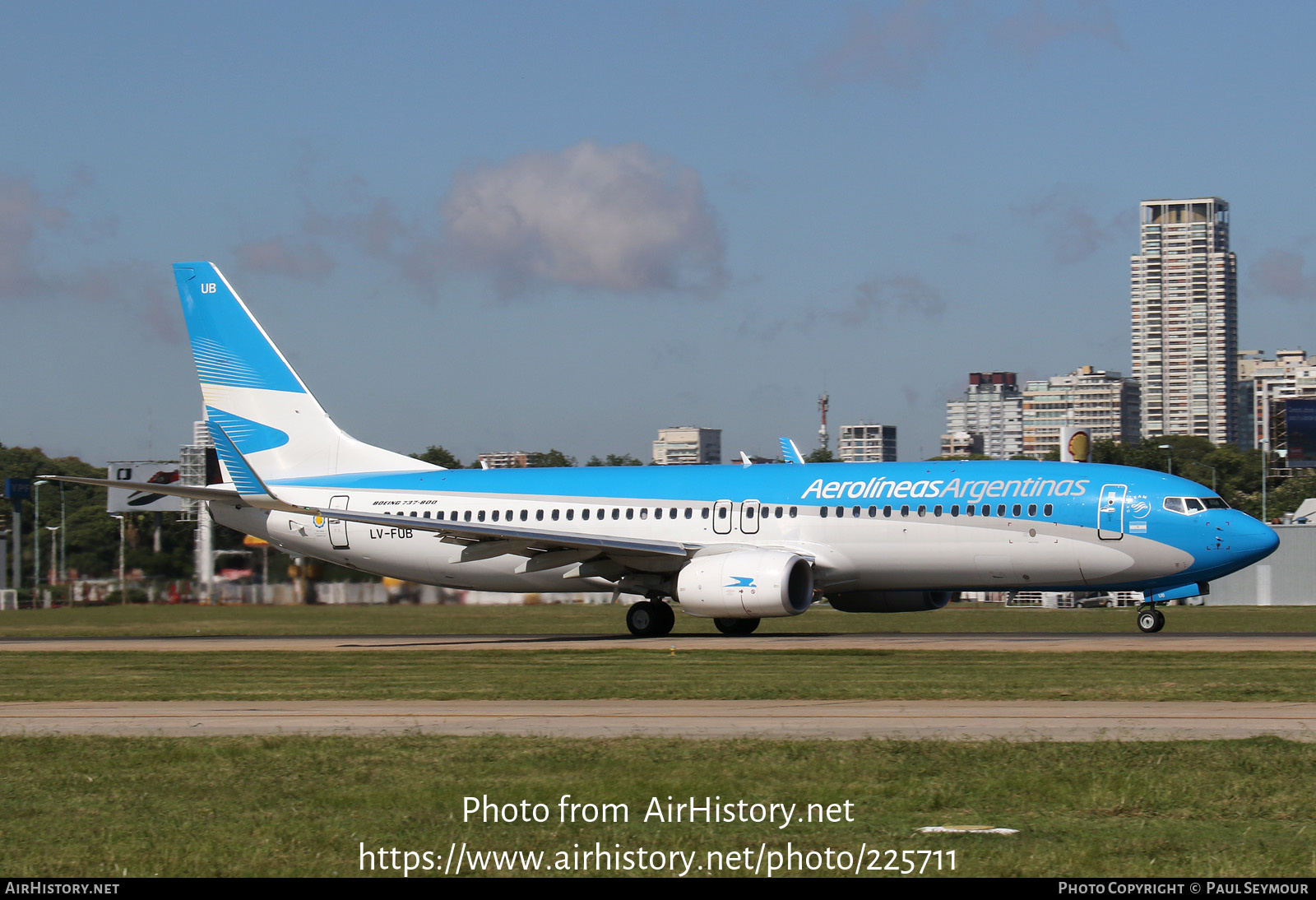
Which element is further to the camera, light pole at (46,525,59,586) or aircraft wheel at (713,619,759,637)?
light pole at (46,525,59,586)

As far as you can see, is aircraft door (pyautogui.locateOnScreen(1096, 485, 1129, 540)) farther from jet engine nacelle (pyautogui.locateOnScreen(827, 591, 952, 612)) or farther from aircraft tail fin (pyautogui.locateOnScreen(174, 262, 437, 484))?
aircraft tail fin (pyautogui.locateOnScreen(174, 262, 437, 484))

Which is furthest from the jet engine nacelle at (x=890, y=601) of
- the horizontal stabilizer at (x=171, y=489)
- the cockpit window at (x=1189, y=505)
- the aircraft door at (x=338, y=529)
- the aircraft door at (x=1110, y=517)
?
the horizontal stabilizer at (x=171, y=489)

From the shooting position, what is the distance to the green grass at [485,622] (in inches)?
1580

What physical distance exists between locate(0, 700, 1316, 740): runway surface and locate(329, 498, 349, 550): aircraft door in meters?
19.5

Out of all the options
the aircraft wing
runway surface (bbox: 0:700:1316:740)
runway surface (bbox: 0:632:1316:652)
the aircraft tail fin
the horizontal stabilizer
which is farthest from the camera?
the aircraft tail fin

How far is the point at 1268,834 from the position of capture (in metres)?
10.9

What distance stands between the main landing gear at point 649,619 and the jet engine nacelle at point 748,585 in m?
2.63

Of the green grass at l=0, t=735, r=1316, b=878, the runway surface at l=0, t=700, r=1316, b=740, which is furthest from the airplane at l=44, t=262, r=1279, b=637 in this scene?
the green grass at l=0, t=735, r=1316, b=878

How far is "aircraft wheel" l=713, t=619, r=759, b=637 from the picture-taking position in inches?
1481

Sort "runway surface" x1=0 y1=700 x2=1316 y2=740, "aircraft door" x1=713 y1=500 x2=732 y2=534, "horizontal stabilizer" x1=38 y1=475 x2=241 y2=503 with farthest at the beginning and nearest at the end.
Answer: "aircraft door" x1=713 y1=500 x2=732 y2=534
"horizontal stabilizer" x1=38 y1=475 x2=241 y2=503
"runway surface" x1=0 y1=700 x2=1316 y2=740

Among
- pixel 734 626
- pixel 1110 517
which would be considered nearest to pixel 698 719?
pixel 1110 517
